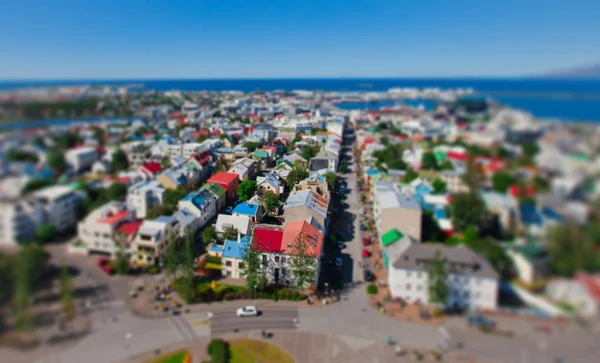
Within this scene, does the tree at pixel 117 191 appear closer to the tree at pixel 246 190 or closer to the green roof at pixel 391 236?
the green roof at pixel 391 236

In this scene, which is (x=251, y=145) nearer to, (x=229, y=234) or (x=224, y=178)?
(x=224, y=178)

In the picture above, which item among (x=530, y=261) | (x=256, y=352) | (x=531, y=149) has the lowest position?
(x=256, y=352)

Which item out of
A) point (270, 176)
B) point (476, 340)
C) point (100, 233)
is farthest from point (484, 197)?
point (270, 176)

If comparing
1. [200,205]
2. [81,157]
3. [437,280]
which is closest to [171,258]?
[81,157]

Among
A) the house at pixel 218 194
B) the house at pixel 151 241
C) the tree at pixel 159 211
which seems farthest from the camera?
the house at pixel 218 194

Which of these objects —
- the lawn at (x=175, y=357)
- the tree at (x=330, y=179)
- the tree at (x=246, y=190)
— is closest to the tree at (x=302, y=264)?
the tree at (x=246, y=190)

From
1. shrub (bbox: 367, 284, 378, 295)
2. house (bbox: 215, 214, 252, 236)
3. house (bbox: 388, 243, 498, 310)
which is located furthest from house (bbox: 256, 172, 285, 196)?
house (bbox: 388, 243, 498, 310)
